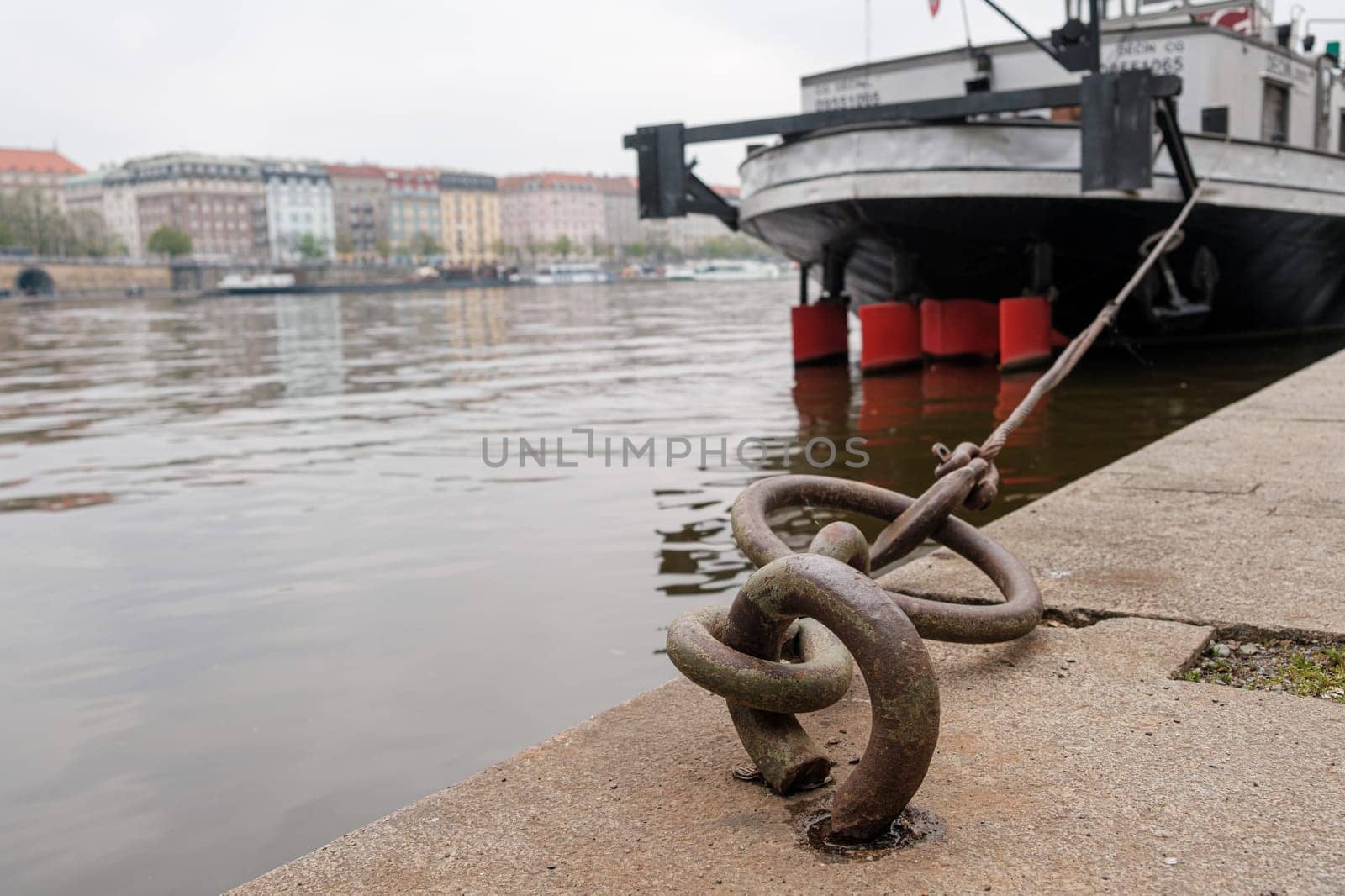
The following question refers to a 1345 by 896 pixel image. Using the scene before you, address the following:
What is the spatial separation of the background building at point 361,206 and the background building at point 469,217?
959 cm

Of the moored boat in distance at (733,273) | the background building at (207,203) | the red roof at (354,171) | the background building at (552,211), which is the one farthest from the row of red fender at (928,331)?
the background building at (552,211)

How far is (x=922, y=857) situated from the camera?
1.67m

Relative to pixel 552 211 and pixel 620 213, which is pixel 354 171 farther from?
pixel 620 213

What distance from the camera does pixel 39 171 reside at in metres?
164

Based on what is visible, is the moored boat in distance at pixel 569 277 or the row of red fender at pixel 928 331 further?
the moored boat in distance at pixel 569 277

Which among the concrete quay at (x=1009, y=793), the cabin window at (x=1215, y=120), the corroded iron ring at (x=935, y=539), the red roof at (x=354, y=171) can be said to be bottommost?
the concrete quay at (x=1009, y=793)

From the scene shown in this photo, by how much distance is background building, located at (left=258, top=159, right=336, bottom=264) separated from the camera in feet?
497

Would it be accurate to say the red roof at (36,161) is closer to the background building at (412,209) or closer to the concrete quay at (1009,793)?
the background building at (412,209)

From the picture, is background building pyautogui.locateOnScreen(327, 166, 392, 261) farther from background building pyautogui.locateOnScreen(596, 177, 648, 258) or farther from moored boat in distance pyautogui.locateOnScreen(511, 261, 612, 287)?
moored boat in distance pyautogui.locateOnScreen(511, 261, 612, 287)

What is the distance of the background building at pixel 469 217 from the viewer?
564 feet

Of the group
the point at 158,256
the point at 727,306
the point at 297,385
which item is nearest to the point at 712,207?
the point at 297,385

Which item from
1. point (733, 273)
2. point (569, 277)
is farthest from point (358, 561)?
point (569, 277)

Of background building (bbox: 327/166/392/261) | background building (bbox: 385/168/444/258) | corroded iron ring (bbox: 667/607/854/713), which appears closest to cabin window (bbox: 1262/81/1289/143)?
corroded iron ring (bbox: 667/607/854/713)

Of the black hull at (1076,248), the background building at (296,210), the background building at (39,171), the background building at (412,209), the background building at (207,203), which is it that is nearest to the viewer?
the black hull at (1076,248)
